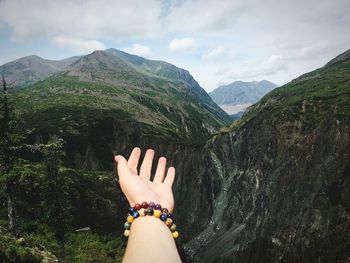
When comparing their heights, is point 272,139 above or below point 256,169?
above

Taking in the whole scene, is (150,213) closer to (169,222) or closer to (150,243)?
(169,222)

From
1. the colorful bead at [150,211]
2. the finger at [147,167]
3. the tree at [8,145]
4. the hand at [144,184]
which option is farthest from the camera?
the tree at [8,145]

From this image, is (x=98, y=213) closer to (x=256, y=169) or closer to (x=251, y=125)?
(x=256, y=169)

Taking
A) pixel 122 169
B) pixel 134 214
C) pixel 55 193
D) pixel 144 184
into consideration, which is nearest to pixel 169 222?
pixel 134 214

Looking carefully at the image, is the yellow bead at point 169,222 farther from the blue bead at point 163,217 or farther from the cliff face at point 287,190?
the cliff face at point 287,190

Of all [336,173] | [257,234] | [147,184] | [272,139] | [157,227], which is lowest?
[257,234]

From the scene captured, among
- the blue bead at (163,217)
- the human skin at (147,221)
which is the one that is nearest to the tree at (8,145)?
the human skin at (147,221)

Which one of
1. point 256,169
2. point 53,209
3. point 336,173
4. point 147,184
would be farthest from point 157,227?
point 256,169
